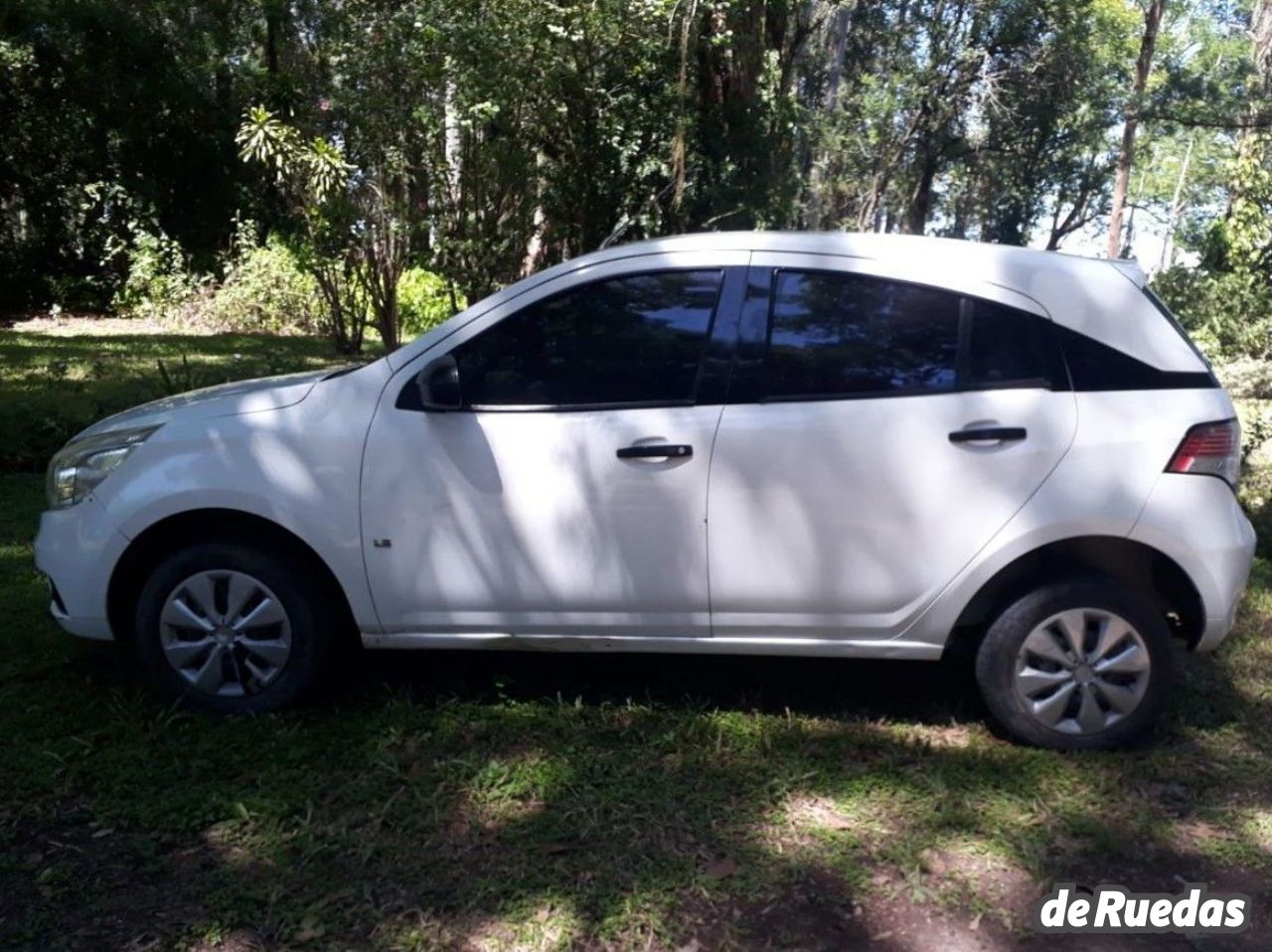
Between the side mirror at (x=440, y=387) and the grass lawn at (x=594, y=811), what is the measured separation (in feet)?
3.77

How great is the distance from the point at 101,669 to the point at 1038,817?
142 inches

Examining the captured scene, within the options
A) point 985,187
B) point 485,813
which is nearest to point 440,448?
point 485,813

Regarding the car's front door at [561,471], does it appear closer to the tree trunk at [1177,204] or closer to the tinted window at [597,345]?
the tinted window at [597,345]

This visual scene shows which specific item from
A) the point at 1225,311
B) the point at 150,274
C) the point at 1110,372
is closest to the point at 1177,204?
the point at 1225,311

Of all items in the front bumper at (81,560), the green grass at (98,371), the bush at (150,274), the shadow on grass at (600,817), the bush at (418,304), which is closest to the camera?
the shadow on grass at (600,817)

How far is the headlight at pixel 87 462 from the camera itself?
465cm

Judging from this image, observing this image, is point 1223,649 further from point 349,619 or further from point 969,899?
point 349,619

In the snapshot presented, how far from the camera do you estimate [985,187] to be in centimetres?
4188

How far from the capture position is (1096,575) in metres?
4.36

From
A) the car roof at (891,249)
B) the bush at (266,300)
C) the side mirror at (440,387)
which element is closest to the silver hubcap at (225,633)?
the side mirror at (440,387)

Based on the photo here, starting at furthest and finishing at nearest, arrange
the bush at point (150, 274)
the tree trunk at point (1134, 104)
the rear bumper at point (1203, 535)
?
the tree trunk at point (1134, 104) < the bush at point (150, 274) < the rear bumper at point (1203, 535)

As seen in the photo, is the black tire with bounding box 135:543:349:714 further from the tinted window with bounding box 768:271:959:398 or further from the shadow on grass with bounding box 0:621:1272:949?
the tinted window with bounding box 768:271:959:398

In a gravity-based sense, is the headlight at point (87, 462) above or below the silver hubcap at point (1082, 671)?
above

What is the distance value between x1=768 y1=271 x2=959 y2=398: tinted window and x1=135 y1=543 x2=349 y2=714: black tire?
1801 mm
